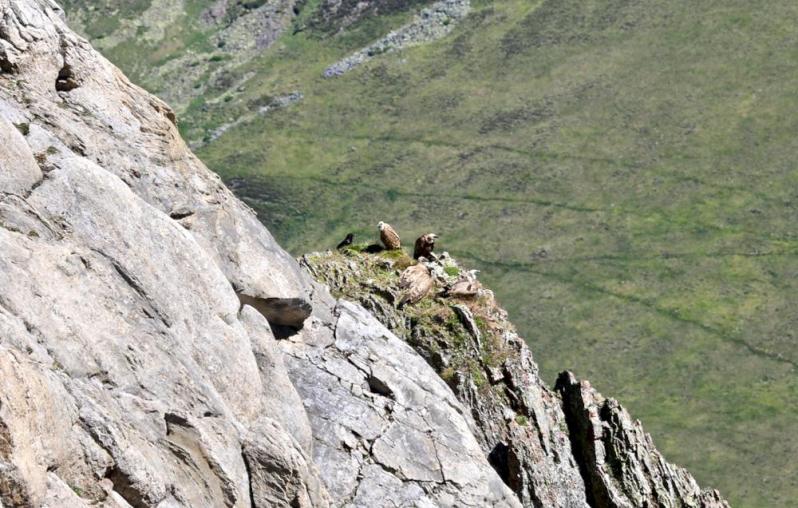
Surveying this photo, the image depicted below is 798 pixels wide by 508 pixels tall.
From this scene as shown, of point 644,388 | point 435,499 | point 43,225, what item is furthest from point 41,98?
point 644,388

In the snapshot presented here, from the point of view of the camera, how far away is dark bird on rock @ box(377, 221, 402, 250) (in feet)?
142

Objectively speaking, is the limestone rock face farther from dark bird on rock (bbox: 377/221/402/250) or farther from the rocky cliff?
dark bird on rock (bbox: 377/221/402/250)

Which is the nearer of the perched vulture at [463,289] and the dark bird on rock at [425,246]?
the perched vulture at [463,289]

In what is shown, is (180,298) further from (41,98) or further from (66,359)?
(41,98)

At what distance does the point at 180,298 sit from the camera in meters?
26.9

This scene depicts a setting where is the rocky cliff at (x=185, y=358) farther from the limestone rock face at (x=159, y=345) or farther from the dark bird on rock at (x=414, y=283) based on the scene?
the dark bird on rock at (x=414, y=283)

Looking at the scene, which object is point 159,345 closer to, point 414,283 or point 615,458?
point 414,283

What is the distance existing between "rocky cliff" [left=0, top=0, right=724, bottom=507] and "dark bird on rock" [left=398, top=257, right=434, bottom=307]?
50 centimetres

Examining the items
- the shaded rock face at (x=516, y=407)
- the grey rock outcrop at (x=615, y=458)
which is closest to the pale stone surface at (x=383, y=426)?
the shaded rock face at (x=516, y=407)

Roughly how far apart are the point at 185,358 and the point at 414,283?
15.8 meters

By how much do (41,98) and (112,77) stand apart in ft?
9.18

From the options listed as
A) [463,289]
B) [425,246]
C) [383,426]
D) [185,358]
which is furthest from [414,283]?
[185,358]

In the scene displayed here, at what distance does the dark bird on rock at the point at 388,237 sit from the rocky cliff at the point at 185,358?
339 centimetres

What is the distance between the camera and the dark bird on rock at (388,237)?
43.4m
